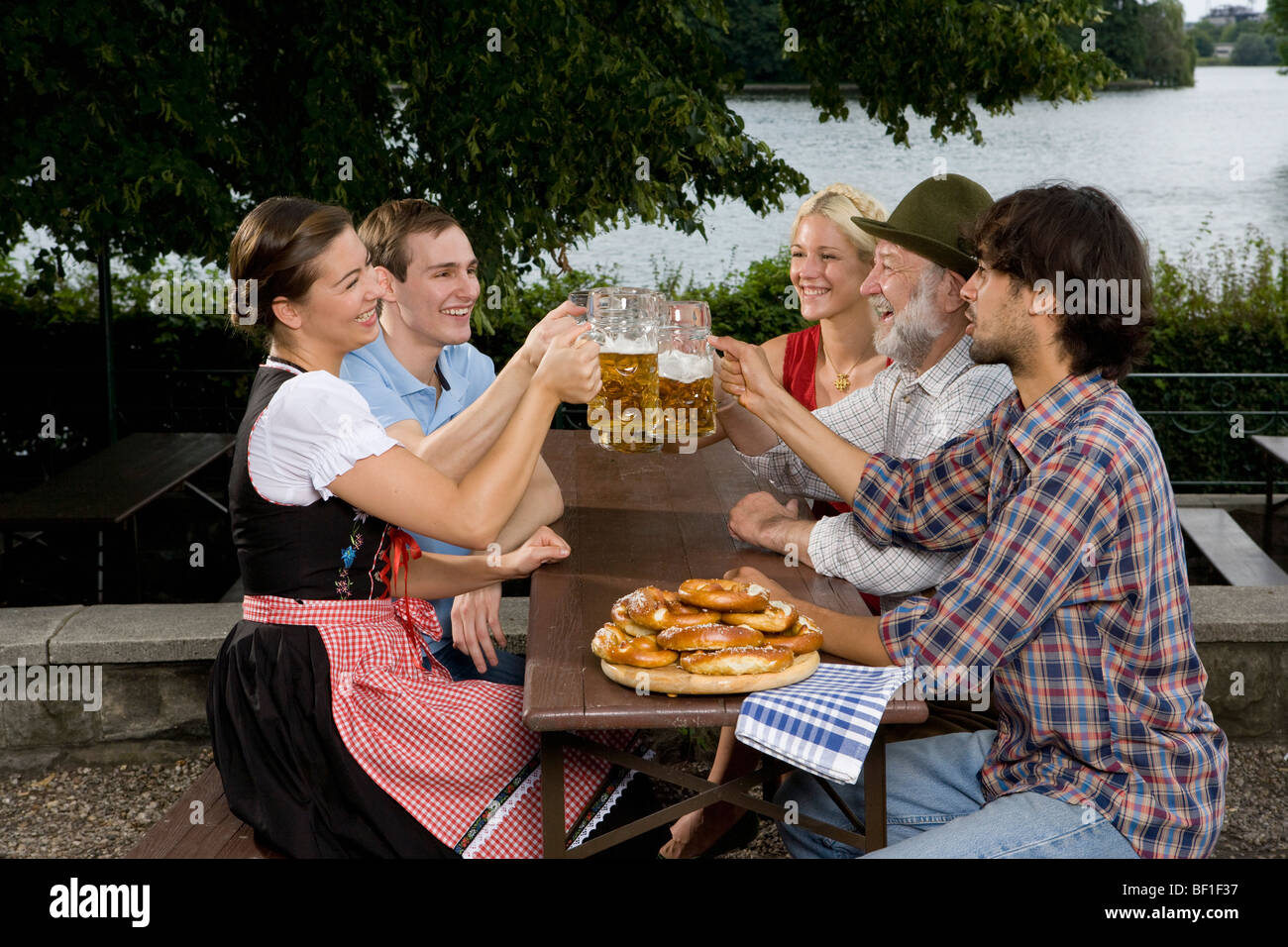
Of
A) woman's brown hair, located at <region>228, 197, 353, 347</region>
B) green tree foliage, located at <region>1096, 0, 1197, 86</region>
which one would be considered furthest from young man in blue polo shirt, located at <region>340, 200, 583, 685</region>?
green tree foliage, located at <region>1096, 0, 1197, 86</region>

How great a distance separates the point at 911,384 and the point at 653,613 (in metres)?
1.17

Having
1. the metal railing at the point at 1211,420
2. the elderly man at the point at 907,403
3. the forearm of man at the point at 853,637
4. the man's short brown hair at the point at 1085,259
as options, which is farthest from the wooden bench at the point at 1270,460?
the forearm of man at the point at 853,637

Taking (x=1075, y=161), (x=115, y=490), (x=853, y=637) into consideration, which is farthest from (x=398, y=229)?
(x=1075, y=161)

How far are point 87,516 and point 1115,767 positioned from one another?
3.47m

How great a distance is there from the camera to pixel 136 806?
3832 mm

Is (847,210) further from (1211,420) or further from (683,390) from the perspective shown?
(1211,420)

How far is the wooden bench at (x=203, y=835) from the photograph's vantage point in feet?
7.81

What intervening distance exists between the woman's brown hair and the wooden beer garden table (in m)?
0.77

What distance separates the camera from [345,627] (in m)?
2.50
